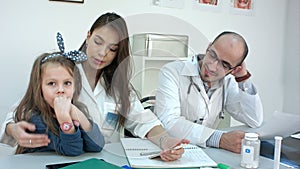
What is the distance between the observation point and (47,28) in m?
1.60

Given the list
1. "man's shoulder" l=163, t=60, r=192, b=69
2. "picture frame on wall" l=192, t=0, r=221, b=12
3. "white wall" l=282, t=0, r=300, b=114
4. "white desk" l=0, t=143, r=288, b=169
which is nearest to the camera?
"white desk" l=0, t=143, r=288, b=169

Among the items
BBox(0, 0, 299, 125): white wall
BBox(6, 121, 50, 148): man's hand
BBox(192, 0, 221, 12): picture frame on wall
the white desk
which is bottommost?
the white desk

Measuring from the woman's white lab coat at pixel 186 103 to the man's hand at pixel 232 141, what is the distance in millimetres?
57

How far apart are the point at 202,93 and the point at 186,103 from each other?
73 mm

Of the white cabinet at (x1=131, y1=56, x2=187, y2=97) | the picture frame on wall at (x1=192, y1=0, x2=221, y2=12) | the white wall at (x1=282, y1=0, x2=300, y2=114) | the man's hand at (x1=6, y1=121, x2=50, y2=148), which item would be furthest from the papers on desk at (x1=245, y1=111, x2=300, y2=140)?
the white wall at (x1=282, y1=0, x2=300, y2=114)

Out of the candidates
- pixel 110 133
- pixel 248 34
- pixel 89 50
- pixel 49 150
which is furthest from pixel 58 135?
pixel 248 34

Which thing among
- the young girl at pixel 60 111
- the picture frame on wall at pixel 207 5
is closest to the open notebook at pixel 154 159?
the young girl at pixel 60 111

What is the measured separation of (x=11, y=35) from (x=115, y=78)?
792 mm

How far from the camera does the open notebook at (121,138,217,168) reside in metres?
0.92

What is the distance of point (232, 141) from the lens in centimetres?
111

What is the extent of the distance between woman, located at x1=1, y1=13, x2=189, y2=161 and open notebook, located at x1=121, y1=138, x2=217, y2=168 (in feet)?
0.09

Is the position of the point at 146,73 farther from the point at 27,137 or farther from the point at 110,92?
the point at 27,137

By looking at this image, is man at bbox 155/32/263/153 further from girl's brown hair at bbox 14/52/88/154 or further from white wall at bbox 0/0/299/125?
girl's brown hair at bbox 14/52/88/154

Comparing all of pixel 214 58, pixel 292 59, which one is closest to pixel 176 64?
pixel 214 58
